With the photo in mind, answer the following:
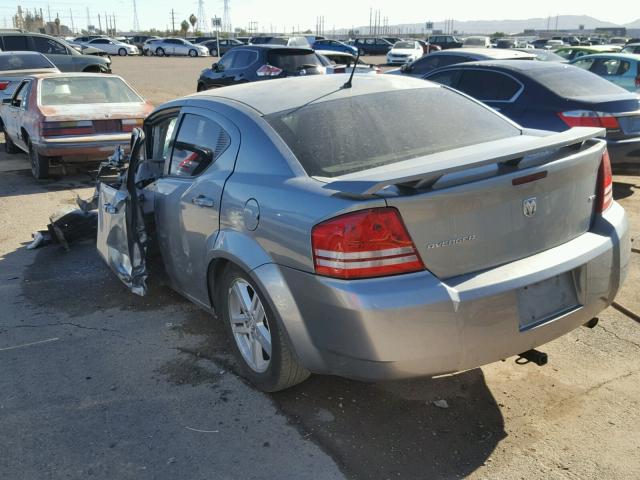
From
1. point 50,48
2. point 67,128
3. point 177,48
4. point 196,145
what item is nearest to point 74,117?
point 67,128

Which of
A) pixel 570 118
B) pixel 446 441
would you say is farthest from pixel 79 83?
pixel 446 441

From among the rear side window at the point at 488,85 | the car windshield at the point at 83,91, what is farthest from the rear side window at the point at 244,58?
the rear side window at the point at 488,85

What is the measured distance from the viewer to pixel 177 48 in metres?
52.6

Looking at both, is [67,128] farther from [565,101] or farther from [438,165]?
[438,165]

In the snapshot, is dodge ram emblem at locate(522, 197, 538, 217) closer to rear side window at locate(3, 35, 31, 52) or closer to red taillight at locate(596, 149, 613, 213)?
red taillight at locate(596, 149, 613, 213)

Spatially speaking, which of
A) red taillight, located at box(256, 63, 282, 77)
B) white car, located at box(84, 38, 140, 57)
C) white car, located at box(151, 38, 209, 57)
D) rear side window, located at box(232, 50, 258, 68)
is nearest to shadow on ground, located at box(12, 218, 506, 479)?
red taillight, located at box(256, 63, 282, 77)

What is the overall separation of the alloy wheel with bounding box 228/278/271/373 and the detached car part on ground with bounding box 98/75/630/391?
0.4 inches

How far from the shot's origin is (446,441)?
2932mm

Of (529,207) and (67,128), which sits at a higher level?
(529,207)

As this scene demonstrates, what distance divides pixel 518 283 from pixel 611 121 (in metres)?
5.06

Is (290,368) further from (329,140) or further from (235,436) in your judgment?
(329,140)

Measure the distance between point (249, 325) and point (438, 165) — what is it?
140 centimetres

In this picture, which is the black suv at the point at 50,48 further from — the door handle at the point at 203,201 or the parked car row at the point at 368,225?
the door handle at the point at 203,201

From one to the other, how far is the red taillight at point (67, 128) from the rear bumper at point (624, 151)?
6735 millimetres
